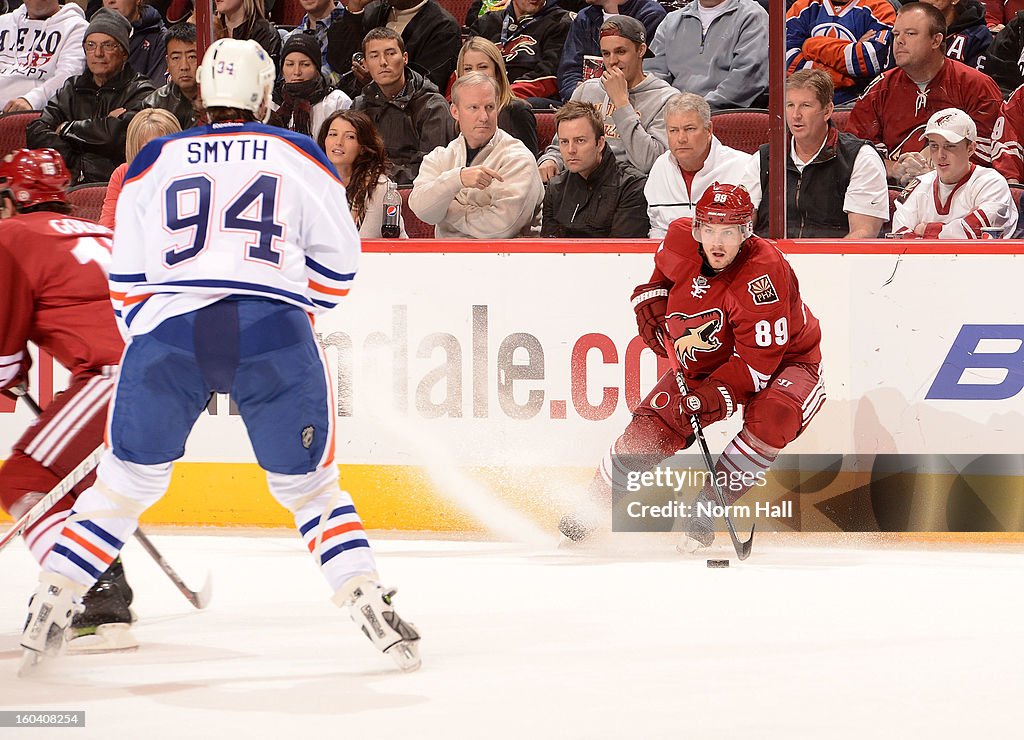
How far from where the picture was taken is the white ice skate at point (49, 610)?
322cm

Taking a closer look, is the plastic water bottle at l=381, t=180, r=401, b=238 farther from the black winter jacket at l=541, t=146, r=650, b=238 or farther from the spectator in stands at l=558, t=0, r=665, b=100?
the spectator in stands at l=558, t=0, r=665, b=100

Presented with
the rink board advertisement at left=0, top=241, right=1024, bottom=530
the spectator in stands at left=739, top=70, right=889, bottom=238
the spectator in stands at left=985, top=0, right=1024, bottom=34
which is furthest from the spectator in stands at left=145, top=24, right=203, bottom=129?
the spectator in stands at left=985, top=0, right=1024, bottom=34

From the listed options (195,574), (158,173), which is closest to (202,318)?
(158,173)

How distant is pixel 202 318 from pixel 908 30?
3.85 metres

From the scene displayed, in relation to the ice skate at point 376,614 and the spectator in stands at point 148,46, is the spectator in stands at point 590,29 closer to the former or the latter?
the spectator in stands at point 148,46

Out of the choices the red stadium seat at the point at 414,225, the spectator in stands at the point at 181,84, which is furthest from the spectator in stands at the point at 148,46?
the red stadium seat at the point at 414,225

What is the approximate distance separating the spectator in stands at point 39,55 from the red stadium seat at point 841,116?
368cm

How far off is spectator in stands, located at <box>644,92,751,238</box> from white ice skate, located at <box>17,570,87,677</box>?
2.90 meters

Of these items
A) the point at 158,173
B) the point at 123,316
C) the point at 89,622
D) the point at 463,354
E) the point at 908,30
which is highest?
the point at 908,30

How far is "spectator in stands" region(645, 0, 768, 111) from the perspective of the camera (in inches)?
242

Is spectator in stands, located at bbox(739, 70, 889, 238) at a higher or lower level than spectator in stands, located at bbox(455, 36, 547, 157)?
lower

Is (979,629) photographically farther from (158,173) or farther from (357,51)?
(357,51)

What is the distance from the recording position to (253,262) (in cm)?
317

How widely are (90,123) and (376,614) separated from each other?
13.5ft
